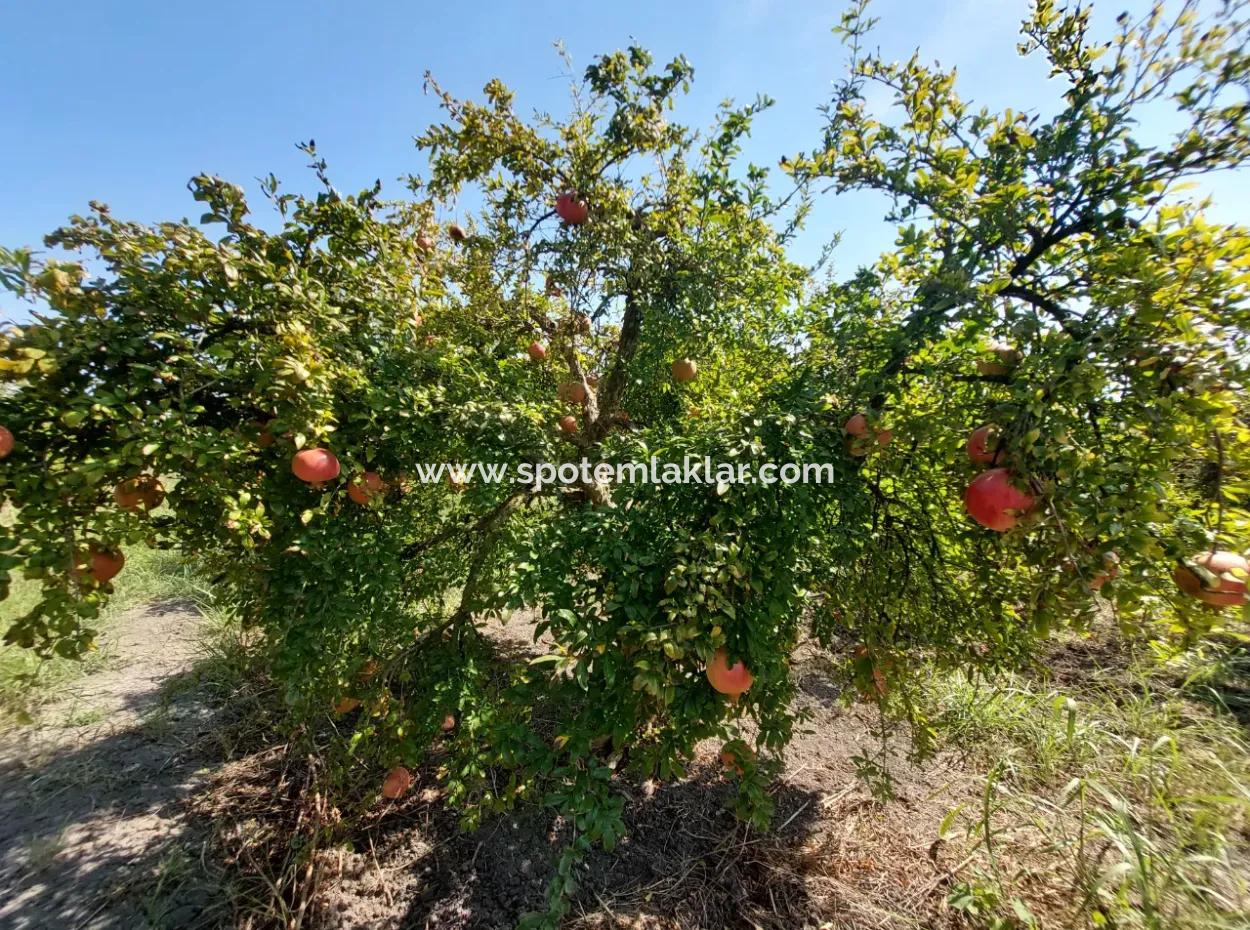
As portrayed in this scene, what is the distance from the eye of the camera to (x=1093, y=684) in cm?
352

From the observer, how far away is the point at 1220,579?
971 millimetres

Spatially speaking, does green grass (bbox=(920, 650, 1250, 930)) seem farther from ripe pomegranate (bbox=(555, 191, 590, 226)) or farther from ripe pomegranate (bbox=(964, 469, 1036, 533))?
ripe pomegranate (bbox=(555, 191, 590, 226))

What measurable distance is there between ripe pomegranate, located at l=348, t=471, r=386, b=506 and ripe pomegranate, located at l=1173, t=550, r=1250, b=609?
2125 millimetres

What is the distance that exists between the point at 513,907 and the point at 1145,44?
352 cm

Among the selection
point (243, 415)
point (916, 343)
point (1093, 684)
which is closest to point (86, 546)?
point (243, 415)

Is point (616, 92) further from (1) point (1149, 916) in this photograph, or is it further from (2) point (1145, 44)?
(1) point (1149, 916)

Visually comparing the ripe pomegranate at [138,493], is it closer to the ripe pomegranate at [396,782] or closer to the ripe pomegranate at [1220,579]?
the ripe pomegranate at [396,782]

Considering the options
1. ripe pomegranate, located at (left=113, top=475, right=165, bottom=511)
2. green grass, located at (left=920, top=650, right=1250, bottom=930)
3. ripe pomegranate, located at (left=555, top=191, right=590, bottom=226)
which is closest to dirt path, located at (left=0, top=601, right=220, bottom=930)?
ripe pomegranate, located at (left=113, top=475, right=165, bottom=511)

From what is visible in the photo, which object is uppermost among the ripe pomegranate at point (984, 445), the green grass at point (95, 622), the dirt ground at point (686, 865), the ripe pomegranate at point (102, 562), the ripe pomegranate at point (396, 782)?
the ripe pomegranate at point (984, 445)

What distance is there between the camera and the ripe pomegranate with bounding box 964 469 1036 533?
1.08m

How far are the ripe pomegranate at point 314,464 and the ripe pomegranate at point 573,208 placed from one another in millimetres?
1346

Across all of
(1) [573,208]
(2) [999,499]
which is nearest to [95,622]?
(1) [573,208]

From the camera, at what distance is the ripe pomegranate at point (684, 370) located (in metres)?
2.26

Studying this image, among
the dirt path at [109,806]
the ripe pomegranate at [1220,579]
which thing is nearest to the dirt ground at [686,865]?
the dirt path at [109,806]
